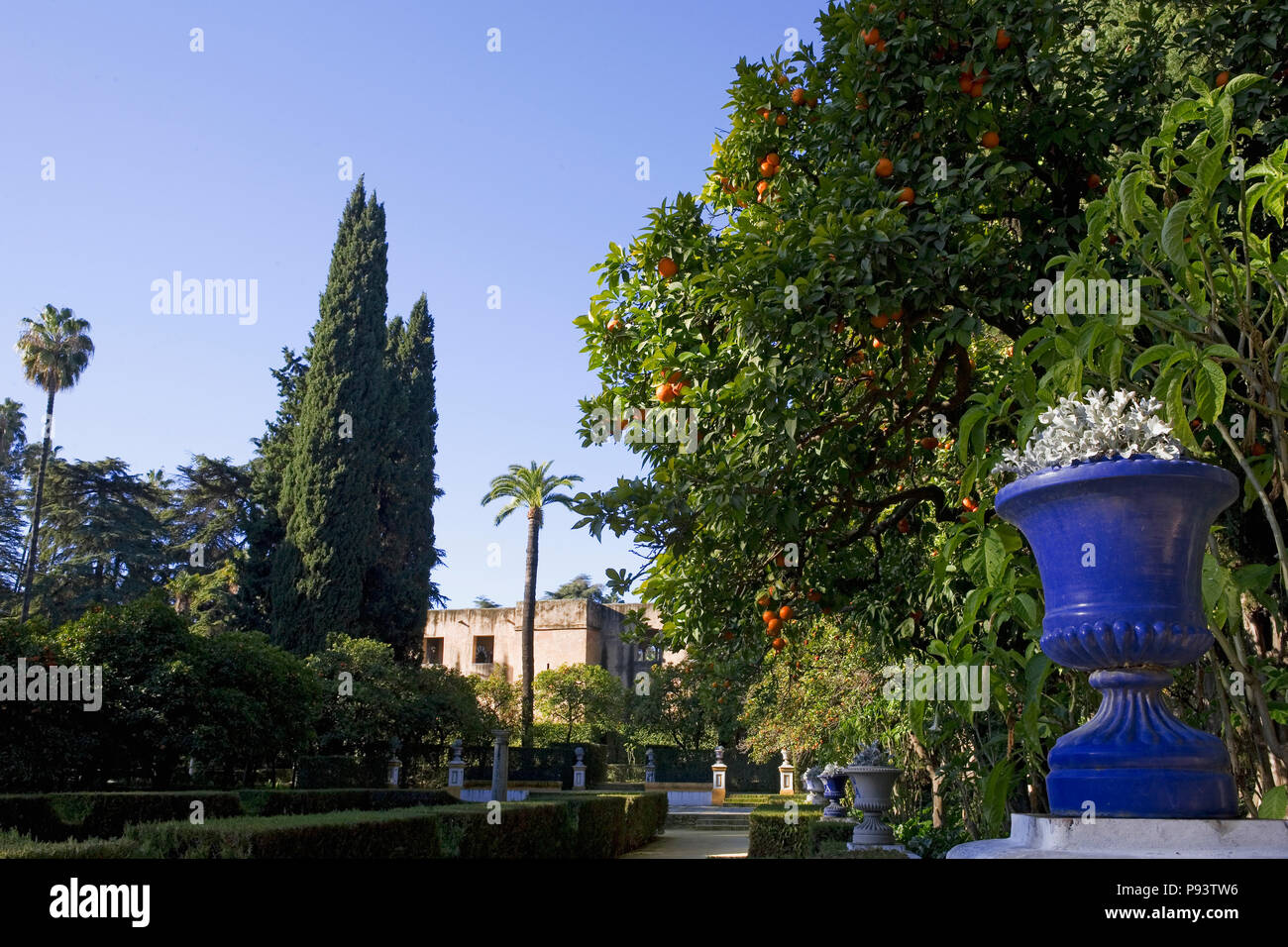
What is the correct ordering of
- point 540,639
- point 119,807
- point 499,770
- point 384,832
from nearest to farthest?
point 384,832 < point 119,807 < point 499,770 < point 540,639

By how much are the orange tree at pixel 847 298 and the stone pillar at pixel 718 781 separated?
85.6ft

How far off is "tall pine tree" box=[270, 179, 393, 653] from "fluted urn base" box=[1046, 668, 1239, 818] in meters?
30.1

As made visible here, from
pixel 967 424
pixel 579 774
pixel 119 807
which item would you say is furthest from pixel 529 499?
pixel 967 424

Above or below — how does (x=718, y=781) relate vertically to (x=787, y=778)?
below

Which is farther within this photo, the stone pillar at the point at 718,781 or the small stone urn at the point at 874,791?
the stone pillar at the point at 718,781

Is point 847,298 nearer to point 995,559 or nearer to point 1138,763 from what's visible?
point 995,559

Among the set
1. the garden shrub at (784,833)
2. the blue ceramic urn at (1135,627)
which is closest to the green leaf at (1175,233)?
the blue ceramic urn at (1135,627)

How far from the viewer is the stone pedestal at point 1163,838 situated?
2480 mm

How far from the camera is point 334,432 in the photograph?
109 ft

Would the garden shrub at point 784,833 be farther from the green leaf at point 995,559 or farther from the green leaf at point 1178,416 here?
the green leaf at point 1178,416

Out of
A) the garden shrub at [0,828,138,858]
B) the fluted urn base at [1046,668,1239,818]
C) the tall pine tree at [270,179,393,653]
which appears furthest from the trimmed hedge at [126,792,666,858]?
the tall pine tree at [270,179,393,653]

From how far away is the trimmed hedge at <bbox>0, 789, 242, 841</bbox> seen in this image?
13.0 m

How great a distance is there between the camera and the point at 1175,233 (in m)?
2.99

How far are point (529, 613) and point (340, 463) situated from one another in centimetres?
857
